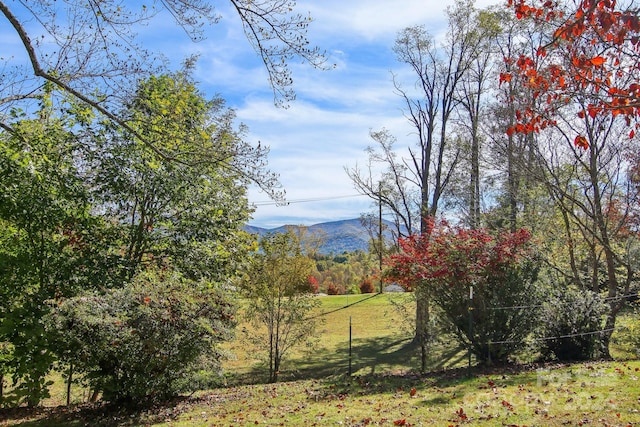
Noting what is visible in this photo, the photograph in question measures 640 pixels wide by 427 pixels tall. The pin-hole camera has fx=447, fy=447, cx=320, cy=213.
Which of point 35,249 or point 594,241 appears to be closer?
point 35,249

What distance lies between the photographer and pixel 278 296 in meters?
10.4

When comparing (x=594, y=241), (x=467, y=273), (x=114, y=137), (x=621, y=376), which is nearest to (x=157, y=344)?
(x=114, y=137)

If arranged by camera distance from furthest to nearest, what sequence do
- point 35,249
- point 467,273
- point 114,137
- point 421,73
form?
point 421,73 → point 467,273 → point 114,137 → point 35,249

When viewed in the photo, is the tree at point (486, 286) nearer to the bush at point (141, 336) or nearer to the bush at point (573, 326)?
the bush at point (573, 326)

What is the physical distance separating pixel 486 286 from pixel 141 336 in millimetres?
6200

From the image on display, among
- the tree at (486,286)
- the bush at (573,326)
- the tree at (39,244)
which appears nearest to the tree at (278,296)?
the tree at (486,286)

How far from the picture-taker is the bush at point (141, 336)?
634 cm

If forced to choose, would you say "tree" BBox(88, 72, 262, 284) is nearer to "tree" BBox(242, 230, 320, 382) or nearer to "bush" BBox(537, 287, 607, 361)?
"tree" BBox(242, 230, 320, 382)

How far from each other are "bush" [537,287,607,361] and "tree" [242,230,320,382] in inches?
196

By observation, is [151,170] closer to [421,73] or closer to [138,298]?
[138,298]

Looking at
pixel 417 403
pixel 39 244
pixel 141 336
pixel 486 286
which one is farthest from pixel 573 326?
pixel 39 244

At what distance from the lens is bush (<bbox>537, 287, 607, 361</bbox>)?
850 centimetres

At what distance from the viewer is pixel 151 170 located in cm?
762

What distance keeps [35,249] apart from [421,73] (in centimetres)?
1393
